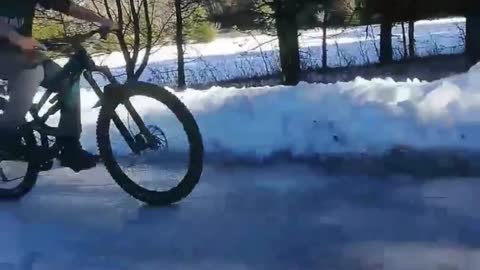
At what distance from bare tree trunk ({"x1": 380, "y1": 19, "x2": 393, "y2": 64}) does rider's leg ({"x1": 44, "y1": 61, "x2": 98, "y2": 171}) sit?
10.5m

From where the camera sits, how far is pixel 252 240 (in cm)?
552

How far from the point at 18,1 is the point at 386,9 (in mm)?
10392

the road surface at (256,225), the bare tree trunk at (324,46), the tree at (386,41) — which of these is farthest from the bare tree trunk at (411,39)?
the road surface at (256,225)

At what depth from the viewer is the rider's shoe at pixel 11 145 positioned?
6605 mm

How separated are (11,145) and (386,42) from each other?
1119 cm

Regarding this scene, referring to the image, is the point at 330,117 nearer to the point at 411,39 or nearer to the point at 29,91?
the point at 29,91

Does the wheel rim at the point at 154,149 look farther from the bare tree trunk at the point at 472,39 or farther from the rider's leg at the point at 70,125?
the bare tree trunk at the point at 472,39

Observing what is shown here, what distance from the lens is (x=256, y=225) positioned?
5.84 metres

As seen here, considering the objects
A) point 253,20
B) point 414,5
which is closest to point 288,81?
point 253,20

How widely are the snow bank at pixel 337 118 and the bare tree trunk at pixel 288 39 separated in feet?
16.2

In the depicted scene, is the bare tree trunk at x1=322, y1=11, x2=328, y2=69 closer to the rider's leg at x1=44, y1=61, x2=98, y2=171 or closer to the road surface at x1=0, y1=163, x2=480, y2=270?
the road surface at x1=0, y1=163, x2=480, y2=270

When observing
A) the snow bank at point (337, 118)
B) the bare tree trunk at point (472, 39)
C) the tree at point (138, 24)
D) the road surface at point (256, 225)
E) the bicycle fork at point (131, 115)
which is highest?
the bicycle fork at point (131, 115)

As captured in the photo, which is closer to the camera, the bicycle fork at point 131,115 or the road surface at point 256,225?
the road surface at point 256,225

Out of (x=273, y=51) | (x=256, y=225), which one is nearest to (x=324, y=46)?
(x=273, y=51)
